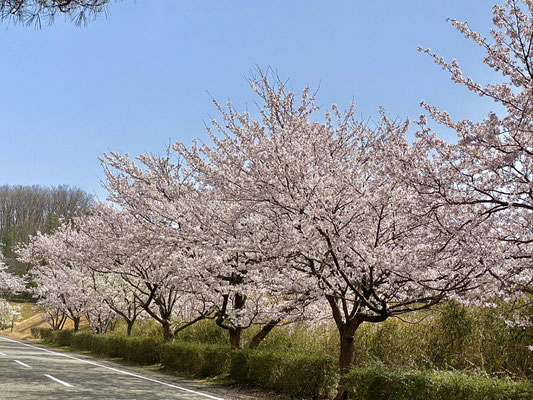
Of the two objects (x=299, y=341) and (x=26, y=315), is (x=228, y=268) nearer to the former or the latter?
(x=299, y=341)

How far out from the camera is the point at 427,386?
7816 mm

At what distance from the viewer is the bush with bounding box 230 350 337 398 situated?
34.9 feet

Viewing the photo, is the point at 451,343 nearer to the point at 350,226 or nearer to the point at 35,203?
the point at 350,226

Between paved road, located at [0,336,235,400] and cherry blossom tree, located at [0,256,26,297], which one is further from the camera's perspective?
cherry blossom tree, located at [0,256,26,297]

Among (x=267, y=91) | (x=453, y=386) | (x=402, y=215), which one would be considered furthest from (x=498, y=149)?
(x=267, y=91)

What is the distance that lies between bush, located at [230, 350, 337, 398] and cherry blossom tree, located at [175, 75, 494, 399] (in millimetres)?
626

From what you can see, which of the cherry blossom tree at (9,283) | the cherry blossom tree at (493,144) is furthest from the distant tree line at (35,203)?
the cherry blossom tree at (493,144)

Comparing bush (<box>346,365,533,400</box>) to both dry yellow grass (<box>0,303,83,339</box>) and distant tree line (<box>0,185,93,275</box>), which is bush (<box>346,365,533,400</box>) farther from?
distant tree line (<box>0,185,93,275</box>)

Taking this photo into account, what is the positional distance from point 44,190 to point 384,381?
83.4 metres

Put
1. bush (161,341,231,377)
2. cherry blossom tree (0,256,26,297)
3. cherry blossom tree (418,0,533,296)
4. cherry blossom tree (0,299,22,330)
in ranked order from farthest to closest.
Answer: cherry blossom tree (0,256,26,297) < cherry blossom tree (0,299,22,330) < bush (161,341,231,377) < cherry blossom tree (418,0,533,296)

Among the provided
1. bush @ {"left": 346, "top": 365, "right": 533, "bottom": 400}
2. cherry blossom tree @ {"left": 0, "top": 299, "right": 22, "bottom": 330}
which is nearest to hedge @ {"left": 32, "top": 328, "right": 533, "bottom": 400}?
bush @ {"left": 346, "top": 365, "right": 533, "bottom": 400}

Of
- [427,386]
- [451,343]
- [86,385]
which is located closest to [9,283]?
[86,385]

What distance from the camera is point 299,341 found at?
15852 millimetres

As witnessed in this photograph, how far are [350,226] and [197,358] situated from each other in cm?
889
